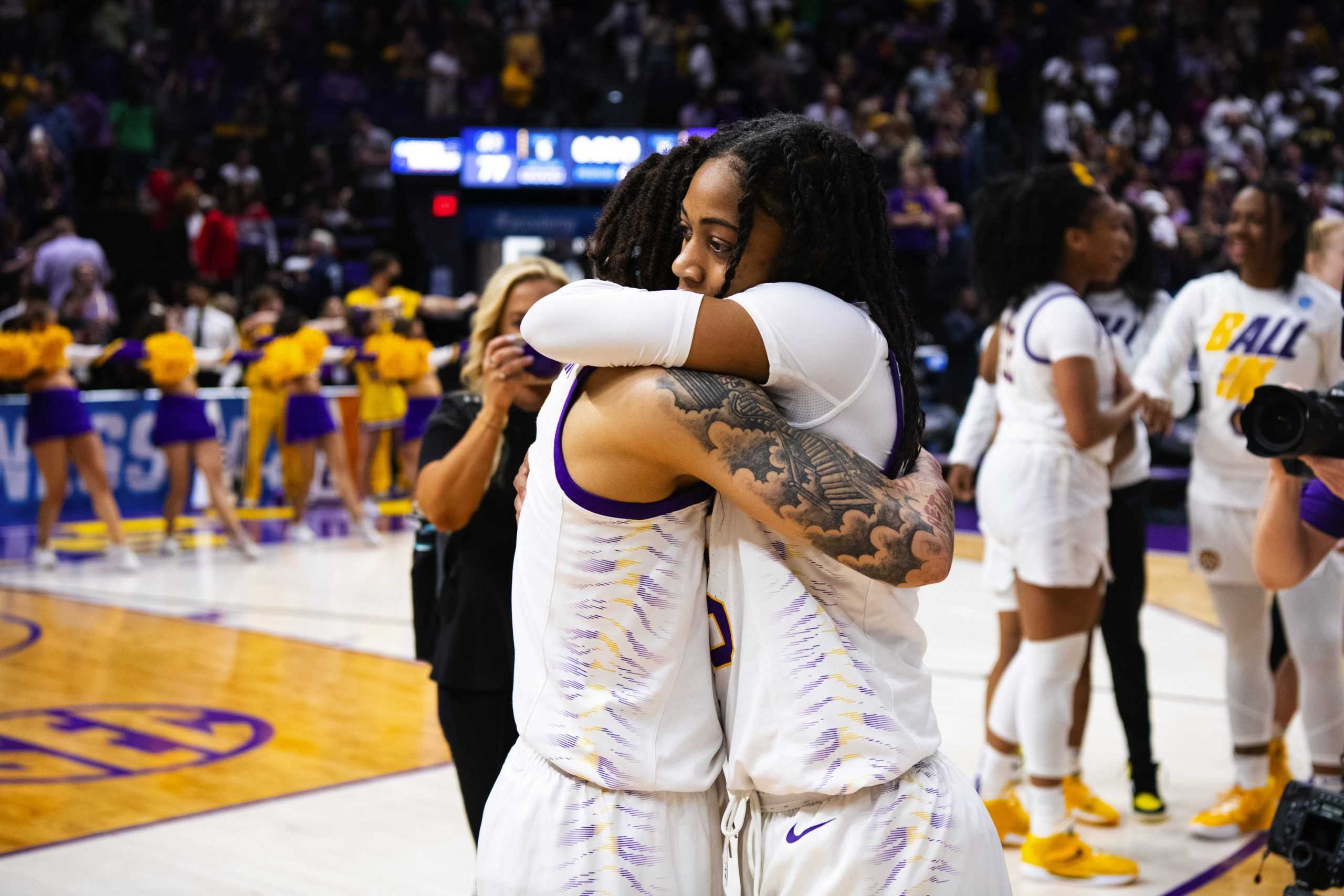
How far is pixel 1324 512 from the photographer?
2582mm


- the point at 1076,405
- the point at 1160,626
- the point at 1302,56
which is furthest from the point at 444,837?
the point at 1302,56

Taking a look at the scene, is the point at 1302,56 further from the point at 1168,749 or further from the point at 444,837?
the point at 444,837

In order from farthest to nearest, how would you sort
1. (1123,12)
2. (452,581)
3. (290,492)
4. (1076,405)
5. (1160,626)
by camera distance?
(1123,12) → (290,492) → (1160,626) → (1076,405) → (452,581)

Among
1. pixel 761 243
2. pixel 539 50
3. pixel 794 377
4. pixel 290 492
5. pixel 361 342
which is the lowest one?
pixel 290 492

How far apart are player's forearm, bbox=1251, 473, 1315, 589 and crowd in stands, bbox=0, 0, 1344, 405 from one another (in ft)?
31.7

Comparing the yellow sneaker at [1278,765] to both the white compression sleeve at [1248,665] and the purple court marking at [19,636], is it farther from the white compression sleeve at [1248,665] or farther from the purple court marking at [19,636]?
the purple court marking at [19,636]

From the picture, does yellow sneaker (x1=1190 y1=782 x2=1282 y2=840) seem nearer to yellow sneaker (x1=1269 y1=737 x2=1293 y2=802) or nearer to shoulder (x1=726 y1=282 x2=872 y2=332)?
yellow sneaker (x1=1269 y1=737 x2=1293 y2=802)

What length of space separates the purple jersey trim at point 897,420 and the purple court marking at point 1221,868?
2489 mm

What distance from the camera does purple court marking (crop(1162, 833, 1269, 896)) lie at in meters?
3.72

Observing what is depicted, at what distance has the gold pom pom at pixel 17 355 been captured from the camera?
8555 mm

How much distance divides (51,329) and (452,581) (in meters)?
6.78

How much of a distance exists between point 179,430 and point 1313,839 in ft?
26.8

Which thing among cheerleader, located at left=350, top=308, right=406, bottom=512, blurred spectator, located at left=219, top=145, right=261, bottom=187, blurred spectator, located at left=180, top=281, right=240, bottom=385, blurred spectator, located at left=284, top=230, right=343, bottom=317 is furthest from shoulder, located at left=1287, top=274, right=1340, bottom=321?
blurred spectator, located at left=219, top=145, right=261, bottom=187

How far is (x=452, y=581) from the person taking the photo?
2914 mm
